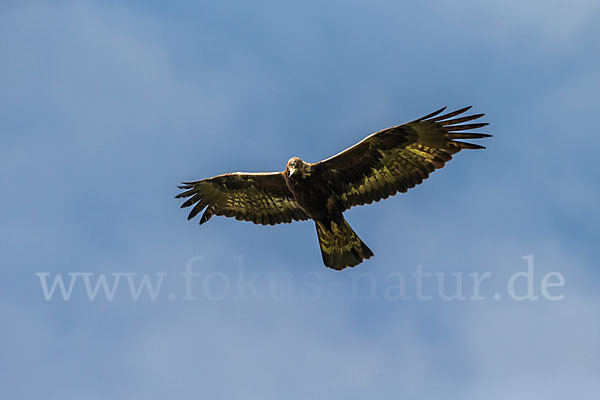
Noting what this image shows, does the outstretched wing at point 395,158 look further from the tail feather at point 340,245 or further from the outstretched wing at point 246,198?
the outstretched wing at point 246,198

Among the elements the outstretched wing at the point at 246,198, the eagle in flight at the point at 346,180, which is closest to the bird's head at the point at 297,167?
the eagle in flight at the point at 346,180

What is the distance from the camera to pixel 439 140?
43.8ft

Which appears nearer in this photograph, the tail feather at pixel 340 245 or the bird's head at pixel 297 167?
the bird's head at pixel 297 167

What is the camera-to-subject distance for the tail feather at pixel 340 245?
14.1m

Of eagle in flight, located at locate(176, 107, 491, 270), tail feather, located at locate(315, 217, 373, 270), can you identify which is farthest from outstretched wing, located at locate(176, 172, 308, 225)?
tail feather, located at locate(315, 217, 373, 270)

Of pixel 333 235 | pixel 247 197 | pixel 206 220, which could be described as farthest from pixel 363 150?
pixel 206 220

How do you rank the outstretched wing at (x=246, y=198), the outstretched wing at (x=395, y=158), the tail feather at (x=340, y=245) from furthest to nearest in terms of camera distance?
the outstretched wing at (x=246, y=198) < the tail feather at (x=340, y=245) < the outstretched wing at (x=395, y=158)

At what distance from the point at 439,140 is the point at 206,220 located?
16.8 ft

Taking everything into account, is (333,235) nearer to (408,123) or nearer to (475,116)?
(408,123)

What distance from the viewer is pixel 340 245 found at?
46.7 feet

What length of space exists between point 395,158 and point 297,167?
1826mm

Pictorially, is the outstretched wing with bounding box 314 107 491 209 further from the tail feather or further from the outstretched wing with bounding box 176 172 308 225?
the outstretched wing with bounding box 176 172 308 225

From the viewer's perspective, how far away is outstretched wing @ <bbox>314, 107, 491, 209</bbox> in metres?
13.2

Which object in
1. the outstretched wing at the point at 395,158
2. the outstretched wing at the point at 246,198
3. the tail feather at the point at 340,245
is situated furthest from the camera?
the outstretched wing at the point at 246,198
